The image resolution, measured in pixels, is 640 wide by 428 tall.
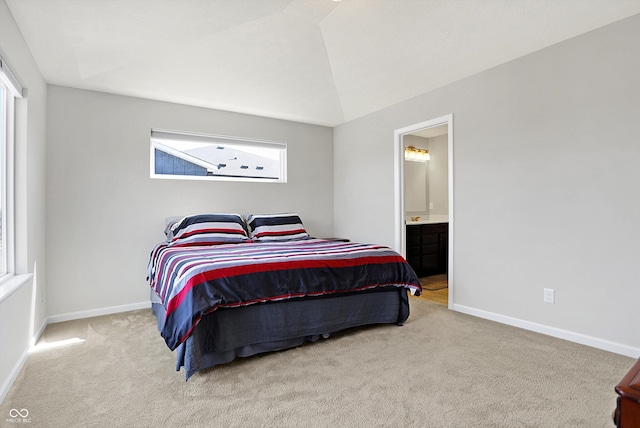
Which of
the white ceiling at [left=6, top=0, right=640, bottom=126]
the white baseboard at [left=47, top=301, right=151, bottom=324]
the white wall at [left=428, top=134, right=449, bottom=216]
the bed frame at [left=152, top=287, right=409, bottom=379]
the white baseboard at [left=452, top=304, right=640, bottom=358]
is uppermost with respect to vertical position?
the white ceiling at [left=6, top=0, right=640, bottom=126]

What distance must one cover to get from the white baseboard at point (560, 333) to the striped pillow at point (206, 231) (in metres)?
2.46

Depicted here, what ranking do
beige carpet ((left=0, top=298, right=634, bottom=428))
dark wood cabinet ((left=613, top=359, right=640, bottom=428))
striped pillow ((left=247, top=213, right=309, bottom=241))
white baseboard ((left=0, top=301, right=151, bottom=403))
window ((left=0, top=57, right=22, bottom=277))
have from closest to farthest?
dark wood cabinet ((left=613, top=359, right=640, bottom=428)) < beige carpet ((left=0, top=298, right=634, bottom=428)) < white baseboard ((left=0, top=301, right=151, bottom=403)) < window ((left=0, top=57, right=22, bottom=277)) < striped pillow ((left=247, top=213, right=309, bottom=241))

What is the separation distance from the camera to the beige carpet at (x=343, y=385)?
170 centimetres

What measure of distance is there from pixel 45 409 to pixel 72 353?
2.74 ft

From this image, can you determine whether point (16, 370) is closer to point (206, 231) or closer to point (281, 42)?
point (206, 231)

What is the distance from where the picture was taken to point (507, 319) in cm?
311

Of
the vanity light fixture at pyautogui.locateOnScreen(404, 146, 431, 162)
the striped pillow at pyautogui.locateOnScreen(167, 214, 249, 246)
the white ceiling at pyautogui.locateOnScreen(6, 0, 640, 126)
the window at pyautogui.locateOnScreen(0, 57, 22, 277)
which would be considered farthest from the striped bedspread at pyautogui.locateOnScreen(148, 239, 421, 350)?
the vanity light fixture at pyautogui.locateOnScreen(404, 146, 431, 162)

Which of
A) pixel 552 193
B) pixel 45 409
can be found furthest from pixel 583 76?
pixel 45 409

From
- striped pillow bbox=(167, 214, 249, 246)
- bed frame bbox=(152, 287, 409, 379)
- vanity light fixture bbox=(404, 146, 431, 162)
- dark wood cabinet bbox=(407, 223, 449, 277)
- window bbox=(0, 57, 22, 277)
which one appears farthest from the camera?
vanity light fixture bbox=(404, 146, 431, 162)

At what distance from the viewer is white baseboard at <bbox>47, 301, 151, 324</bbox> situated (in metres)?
3.35

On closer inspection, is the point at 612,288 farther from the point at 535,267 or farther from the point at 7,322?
the point at 7,322

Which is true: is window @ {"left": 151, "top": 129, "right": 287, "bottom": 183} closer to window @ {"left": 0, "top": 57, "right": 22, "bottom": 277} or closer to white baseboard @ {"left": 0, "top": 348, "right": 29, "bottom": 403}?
window @ {"left": 0, "top": 57, "right": 22, "bottom": 277}

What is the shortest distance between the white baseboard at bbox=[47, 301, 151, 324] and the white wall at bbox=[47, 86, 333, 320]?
0.05 ft

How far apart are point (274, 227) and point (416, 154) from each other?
2.93 metres
